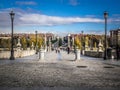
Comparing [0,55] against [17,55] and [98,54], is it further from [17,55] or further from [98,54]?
→ [98,54]

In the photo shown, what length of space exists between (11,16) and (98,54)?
18099mm

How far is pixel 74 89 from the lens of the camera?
1099 centimetres

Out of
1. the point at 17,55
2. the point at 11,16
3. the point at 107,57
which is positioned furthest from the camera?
the point at 17,55

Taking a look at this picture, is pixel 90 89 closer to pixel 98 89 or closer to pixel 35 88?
pixel 98 89

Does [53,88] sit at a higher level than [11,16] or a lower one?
lower

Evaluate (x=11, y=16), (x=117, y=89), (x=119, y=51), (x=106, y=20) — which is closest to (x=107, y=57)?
(x=119, y=51)

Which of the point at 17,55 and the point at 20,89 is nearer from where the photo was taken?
the point at 20,89

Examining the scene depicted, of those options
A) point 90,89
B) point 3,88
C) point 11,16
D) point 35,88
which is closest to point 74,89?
point 90,89

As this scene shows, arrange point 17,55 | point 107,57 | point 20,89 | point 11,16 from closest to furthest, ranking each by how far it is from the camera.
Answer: point 20,89
point 11,16
point 107,57
point 17,55

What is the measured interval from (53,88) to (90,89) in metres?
1.56

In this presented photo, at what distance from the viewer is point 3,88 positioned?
11.2 metres

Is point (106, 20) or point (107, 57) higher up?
point (106, 20)

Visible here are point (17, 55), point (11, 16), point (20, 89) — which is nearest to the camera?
point (20, 89)

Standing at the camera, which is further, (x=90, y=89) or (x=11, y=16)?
(x=11, y=16)
